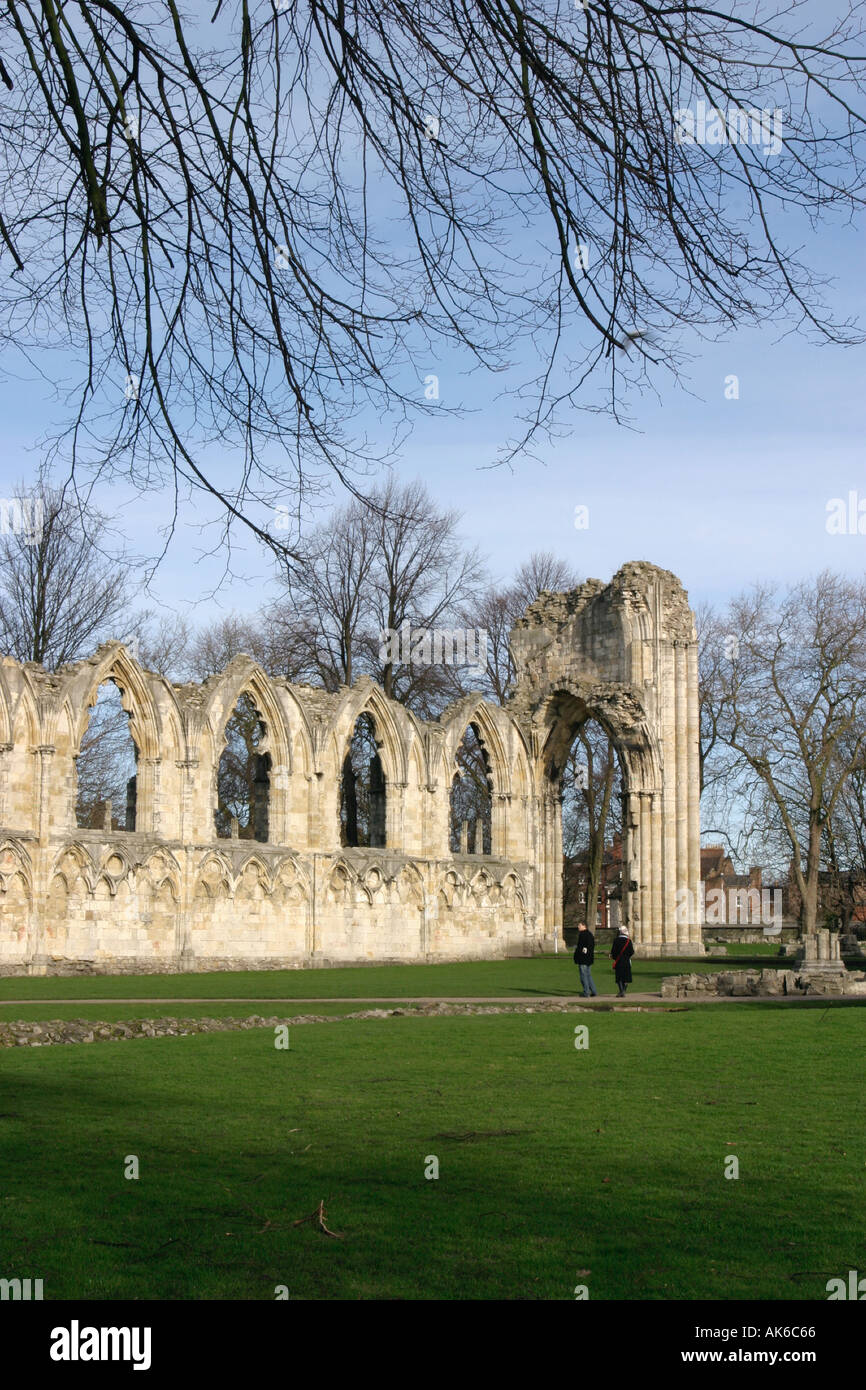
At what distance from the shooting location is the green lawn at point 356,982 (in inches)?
832

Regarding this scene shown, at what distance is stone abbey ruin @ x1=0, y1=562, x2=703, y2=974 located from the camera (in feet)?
88.1

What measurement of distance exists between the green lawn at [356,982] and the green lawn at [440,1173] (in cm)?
830

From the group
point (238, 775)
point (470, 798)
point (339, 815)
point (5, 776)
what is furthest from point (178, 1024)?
point (470, 798)

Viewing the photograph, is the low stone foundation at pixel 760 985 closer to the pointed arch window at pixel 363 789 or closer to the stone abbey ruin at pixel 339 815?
the stone abbey ruin at pixel 339 815

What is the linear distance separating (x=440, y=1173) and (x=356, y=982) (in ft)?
56.4

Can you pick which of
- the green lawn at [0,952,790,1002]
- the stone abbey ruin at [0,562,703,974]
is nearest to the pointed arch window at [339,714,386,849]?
the stone abbey ruin at [0,562,703,974]

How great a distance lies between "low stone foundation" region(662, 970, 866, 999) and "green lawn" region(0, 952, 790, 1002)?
1.49 metres

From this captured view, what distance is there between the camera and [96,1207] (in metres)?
6.85

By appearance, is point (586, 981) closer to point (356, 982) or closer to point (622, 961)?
point (622, 961)

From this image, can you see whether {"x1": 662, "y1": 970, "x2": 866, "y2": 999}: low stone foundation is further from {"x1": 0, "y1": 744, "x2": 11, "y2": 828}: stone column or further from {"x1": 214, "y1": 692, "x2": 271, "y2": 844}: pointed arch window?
{"x1": 214, "y1": 692, "x2": 271, "y2": 844}: pointed arch window

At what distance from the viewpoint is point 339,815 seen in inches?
1351

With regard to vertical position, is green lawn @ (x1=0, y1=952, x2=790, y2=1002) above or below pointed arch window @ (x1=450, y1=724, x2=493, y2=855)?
below

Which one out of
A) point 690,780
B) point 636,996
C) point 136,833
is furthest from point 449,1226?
point 690,780

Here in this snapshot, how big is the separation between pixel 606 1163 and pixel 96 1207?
255 cm
